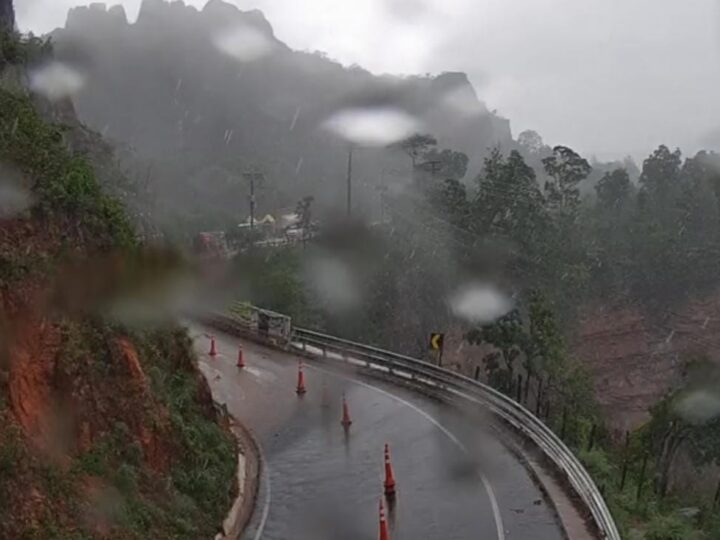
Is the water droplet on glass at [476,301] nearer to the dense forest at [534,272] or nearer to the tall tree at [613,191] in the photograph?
the dense forest at [534,272]

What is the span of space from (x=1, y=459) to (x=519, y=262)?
33811mm

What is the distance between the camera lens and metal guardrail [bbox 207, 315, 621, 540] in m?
11.0

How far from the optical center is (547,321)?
27109 mm

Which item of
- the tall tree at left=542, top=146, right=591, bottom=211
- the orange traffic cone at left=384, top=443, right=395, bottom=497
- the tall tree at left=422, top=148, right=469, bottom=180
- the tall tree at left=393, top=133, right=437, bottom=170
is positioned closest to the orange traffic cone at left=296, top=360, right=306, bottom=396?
the orange traffic cone at left=384, top=443, right=395, bottom=497

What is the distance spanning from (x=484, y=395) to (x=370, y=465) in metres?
3.80

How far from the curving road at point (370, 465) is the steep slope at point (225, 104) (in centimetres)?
4863

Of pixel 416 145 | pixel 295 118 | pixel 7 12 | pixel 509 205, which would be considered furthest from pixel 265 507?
pixel 295 118

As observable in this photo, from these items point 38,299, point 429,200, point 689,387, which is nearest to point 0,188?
point 38,299

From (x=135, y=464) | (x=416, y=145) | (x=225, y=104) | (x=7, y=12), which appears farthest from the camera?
(x=225, y=104)

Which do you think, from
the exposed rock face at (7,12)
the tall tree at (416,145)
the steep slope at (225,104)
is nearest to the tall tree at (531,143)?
the steep slope at (225,104)

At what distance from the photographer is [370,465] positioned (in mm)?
13867

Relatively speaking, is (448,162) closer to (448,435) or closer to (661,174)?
(661,174)

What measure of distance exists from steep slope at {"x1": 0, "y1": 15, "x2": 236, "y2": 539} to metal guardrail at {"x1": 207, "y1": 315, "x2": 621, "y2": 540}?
4.46m

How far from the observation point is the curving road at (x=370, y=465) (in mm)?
11391
